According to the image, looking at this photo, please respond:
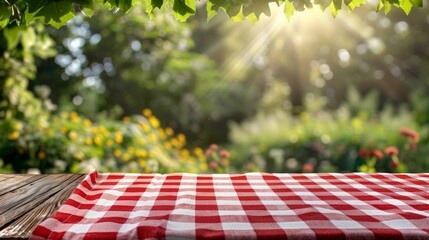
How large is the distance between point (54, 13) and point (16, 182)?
793 millimetres

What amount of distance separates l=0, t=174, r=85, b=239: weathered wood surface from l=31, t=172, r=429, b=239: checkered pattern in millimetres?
70

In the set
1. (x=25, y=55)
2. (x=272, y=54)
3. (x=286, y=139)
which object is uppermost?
(x=272, y=54)

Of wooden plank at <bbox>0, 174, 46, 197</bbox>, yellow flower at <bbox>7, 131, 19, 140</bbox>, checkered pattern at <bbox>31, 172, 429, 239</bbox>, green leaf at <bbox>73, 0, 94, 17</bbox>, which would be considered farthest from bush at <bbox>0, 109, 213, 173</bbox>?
green leaf at <bbox>73, 0, 94, 17</bbox>

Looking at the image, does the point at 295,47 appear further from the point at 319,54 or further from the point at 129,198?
the point at 129,198

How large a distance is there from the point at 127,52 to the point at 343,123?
12.9ft

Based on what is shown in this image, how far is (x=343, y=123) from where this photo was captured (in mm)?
8742

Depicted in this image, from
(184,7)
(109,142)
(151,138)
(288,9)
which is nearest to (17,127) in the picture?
(109,142)

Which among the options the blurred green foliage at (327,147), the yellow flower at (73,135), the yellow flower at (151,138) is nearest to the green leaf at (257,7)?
the yellow flower at (73,135)

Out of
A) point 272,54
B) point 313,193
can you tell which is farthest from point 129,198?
point 272,54

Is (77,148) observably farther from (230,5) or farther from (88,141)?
(230,5)

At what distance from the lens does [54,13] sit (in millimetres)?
1955

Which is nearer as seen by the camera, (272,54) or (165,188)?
(165,188)

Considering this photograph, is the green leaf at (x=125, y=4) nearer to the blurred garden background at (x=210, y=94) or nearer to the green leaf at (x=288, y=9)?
the blurred garden background at (x=210, y=94)

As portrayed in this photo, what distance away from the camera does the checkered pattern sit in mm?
1349
